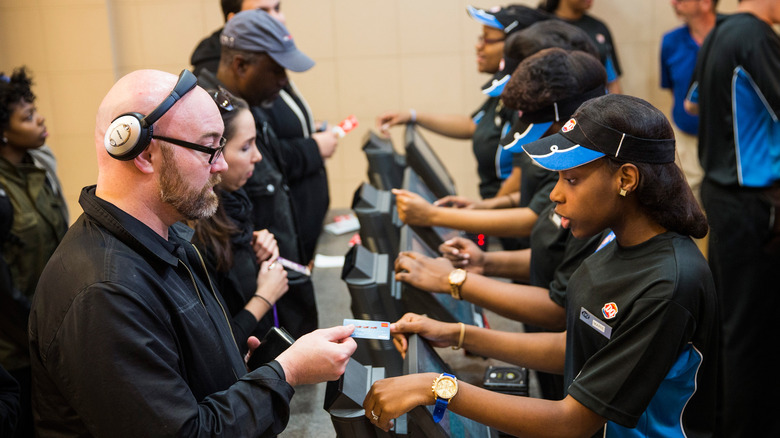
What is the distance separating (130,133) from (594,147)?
3.40 ft

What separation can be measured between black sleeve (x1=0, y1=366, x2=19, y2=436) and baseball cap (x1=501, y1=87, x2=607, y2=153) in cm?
165

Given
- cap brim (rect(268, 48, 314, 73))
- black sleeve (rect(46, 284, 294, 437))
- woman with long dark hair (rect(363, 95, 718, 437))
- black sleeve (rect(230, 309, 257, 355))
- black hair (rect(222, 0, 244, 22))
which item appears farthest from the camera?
black hair (rect(222, 0, 244, 22))

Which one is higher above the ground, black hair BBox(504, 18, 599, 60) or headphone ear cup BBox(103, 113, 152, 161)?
black hair BBox(504, 18, 599, 60)

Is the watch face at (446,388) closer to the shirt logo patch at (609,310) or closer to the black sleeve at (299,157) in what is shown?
the shirt logo patch at (609,310)

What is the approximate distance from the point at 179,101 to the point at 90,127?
464cm

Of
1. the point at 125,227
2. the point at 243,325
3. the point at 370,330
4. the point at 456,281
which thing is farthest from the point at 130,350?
the point at 456,281

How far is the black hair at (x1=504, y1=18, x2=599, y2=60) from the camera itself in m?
2.88

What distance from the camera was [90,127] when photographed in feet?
18.6

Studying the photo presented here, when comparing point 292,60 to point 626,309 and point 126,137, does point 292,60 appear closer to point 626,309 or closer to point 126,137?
point 126,137

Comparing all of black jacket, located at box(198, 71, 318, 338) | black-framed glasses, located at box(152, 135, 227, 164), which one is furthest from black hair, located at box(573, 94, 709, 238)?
black jacket, located at box(198, 71, 318, 338)

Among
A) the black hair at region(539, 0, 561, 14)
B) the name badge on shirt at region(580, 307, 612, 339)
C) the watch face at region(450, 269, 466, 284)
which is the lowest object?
the watch face at region(450, 269, 466, 284)

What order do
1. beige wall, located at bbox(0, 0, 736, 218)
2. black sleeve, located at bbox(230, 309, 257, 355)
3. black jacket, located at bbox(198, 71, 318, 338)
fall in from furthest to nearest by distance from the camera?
1. beige wall, located at bbox(0, 0, 736, 218)
2. black jacket, located at bbox(198, 71, 318, 338)
3. black sleeve, located at bbox(230, 309, 257, 355)

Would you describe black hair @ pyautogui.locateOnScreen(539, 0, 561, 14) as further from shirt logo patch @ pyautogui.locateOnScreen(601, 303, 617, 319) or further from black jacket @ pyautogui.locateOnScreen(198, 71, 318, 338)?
shirt logo patch @ pyautogui.locateOnScreen(601, 303, 617, 319)

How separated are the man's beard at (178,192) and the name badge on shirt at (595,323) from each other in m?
0.95
